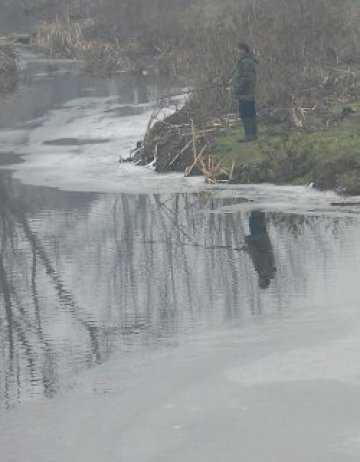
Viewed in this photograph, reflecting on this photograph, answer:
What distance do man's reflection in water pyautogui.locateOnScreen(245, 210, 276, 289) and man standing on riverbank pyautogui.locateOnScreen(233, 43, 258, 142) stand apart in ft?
18.2

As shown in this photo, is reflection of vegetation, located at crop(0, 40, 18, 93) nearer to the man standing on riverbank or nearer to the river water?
the man standing on riverbank

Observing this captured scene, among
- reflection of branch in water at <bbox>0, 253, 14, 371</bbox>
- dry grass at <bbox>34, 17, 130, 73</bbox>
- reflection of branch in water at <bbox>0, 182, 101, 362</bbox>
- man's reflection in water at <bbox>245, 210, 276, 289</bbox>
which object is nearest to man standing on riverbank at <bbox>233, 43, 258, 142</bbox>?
reflection of branch in water at <bbox>0, 182, 101, 362</bbox>

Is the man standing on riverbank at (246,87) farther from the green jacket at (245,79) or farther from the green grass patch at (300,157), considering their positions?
the green grass patch at (300,157)

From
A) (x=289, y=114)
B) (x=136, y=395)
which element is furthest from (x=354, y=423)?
(x=289, y=114)

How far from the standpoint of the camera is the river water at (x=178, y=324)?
9.09 meters

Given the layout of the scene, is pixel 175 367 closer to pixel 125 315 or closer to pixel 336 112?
pixel 125 315

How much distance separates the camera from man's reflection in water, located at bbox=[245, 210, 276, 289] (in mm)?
14031

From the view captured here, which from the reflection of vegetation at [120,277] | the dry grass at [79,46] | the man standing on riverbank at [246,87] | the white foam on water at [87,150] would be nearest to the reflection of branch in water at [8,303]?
the reflection of vegetation at [120,277]

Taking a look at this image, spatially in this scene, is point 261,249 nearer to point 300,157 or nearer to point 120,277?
point 120,277

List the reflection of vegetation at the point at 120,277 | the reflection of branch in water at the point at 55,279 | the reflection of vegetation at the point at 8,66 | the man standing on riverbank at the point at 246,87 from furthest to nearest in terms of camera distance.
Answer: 1. the reflection of vegetation at the point at 8,66
2. the man standing on riverbank at the point at 246,87
3. the reflection of branch in water at the point at 55,279
4. the reflection of vegetation at the point at 120,277

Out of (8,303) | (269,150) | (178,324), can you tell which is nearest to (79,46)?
(269,150)

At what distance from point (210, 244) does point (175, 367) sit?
5471 millimetres

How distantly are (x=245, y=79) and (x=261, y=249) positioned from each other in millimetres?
8327

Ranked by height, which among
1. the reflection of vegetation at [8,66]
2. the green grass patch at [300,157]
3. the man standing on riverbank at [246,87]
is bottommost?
the green grass patch at [300,157]
